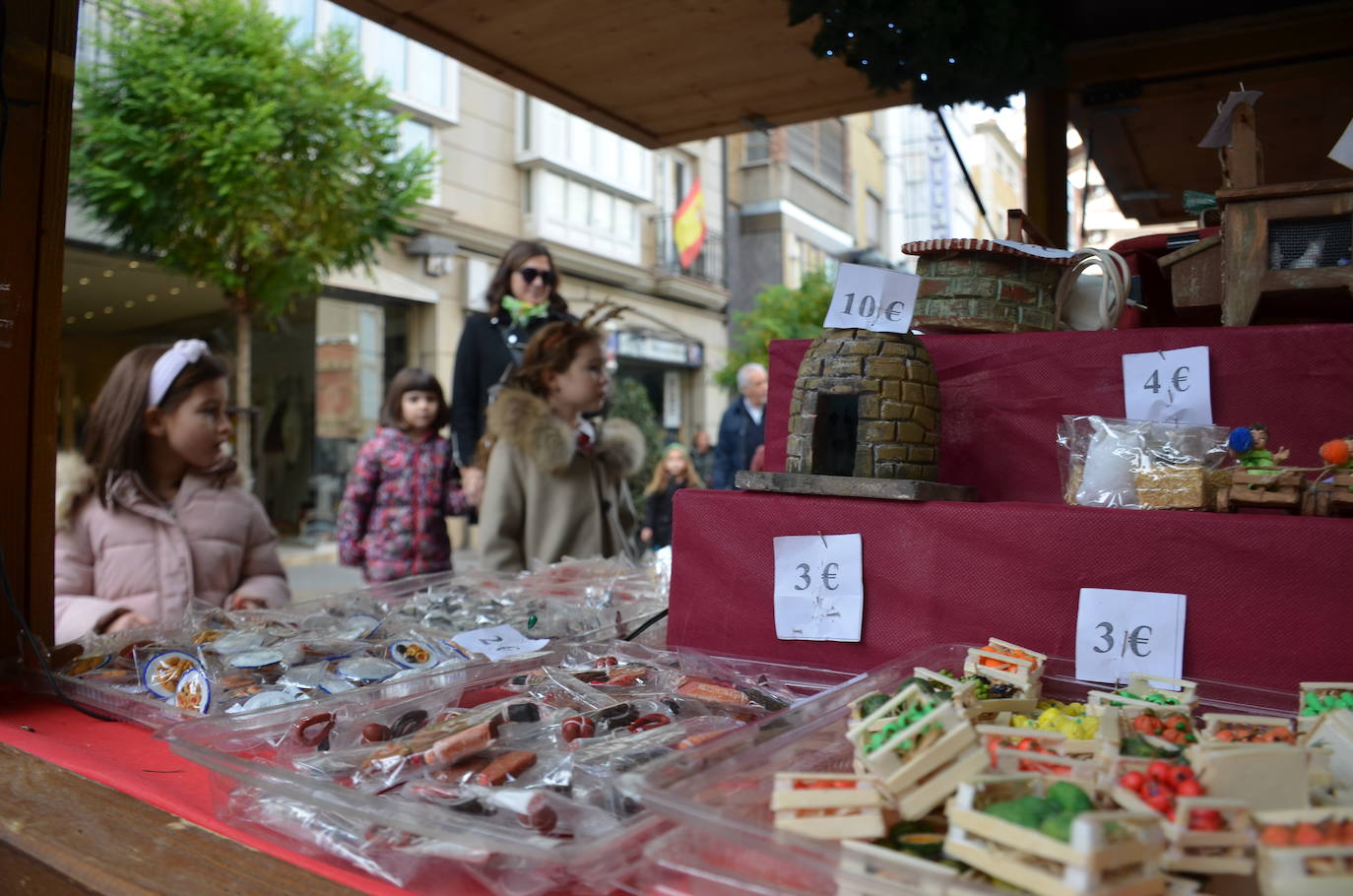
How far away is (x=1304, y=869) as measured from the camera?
0.59m

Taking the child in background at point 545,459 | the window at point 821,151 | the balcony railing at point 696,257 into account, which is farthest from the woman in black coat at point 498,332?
the window at point 821,151

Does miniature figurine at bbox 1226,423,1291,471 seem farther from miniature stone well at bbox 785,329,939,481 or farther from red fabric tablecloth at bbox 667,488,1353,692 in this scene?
miniature stone well at bbox 785,329,939,481

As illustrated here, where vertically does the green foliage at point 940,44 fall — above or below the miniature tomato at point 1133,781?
above

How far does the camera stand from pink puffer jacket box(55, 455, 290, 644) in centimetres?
224

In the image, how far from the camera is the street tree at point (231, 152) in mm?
6355

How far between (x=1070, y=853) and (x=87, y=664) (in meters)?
1.39

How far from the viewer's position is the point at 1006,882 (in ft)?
1.98

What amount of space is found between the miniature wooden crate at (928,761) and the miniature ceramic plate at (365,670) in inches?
30.4

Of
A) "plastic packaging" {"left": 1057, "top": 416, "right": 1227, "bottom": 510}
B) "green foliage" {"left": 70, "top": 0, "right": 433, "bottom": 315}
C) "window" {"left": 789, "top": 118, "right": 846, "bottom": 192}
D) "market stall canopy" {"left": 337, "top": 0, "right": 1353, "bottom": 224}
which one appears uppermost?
"window" {"left": 789, "top": 118, "right": 846, "bottom": 192}

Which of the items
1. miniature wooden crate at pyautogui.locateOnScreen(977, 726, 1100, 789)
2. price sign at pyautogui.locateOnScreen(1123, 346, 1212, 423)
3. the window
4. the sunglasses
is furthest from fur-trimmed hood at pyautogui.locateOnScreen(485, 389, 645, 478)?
the window

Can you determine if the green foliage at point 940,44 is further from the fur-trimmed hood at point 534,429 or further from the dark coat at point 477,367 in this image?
the dark coat at point 477,367

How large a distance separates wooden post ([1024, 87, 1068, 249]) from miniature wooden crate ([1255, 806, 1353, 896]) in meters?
2.53

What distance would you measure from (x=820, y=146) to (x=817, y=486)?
20.1 m

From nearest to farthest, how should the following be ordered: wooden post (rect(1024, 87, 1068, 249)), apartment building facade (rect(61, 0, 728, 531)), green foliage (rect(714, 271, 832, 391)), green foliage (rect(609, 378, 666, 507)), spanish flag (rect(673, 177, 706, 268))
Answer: wooden post (rect(1024, 87, 1068, 249)), apartment building facade (rect(61, 0, 728, 531)), green foliage (rect(609, 378, 666, 507)), green foliage (rect(714, 271, 832, 391)), spanish flag (rect(673, 177, 706, 268))
